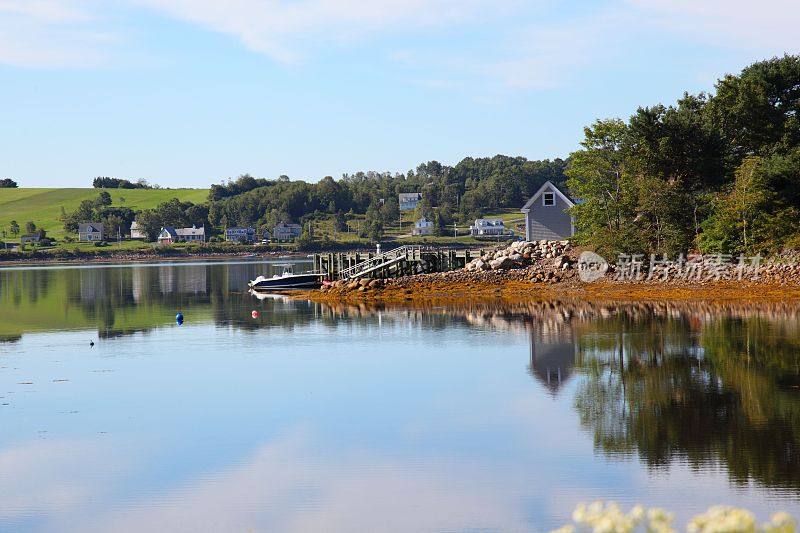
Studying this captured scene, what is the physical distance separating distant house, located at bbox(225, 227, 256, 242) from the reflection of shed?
16136 cm

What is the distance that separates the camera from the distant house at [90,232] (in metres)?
194

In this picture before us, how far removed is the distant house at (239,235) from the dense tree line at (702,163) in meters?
144

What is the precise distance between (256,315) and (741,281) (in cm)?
2622

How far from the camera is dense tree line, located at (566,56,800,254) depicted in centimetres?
5244

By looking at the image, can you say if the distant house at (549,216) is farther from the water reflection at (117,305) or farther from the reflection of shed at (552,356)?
the reflection of shed at (552,356)

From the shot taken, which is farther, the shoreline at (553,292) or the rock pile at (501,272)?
the rock pile at (501,272)

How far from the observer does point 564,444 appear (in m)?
20.2

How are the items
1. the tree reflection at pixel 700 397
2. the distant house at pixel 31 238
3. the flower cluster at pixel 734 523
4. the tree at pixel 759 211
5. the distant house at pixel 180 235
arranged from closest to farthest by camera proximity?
the flower cluster at pixel 734 523, the tree reflection at pixel 700 397, the tree at pixel 759 211, the distant house at pixel 31 238, the distant house at pixel 180 235

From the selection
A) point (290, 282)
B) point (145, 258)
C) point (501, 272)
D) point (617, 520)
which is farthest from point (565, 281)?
point (145, 258)

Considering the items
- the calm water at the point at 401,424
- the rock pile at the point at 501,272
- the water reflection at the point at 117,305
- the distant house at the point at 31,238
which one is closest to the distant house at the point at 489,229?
the distant house at the point at 31,238

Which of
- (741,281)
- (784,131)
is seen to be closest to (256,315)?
(741,281)

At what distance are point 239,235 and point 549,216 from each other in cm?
13729

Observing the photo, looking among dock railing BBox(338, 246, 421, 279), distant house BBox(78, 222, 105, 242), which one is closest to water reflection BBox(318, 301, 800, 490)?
dock railing BBox(338, 246, 421, 279)

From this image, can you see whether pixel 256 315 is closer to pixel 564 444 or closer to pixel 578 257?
pixel 578 257
